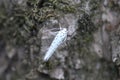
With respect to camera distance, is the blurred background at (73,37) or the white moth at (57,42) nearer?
the white moth at (57,42)

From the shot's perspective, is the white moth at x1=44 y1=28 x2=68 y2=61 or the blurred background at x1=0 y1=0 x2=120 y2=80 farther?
the blurred background at x1=0 y1=0 x2=120 y2=80

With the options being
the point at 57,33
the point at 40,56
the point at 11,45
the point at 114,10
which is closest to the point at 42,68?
the point at 40,56

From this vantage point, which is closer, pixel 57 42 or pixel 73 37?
pixel 57 42
